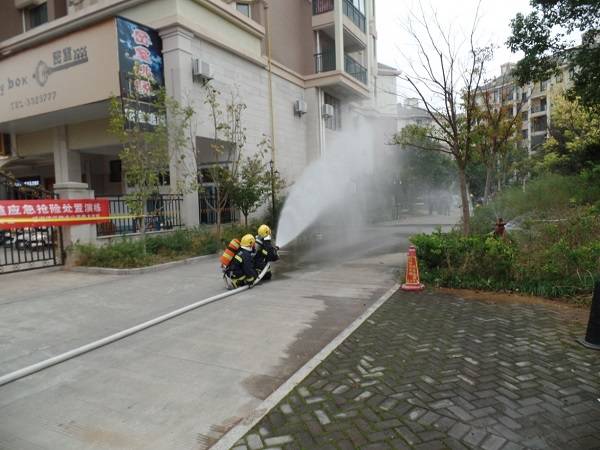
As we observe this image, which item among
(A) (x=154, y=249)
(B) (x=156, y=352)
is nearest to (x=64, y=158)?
(A) (x=154, y=249)

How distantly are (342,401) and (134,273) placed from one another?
775 cm

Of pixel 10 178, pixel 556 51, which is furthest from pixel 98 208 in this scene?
pixel 556 51

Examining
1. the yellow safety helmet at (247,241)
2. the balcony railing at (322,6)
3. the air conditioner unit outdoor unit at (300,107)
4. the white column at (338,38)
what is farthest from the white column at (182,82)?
the balcony railing at (322,6)

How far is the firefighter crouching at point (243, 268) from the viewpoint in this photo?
7594mm

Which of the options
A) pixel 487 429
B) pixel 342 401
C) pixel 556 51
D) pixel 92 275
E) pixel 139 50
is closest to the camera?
pixel 487 429

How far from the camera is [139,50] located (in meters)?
13.5

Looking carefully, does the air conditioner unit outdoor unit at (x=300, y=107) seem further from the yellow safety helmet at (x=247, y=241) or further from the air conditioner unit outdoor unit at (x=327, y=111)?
the yellow safety helmet at (x=247, y=241)

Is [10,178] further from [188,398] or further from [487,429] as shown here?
[487,429]

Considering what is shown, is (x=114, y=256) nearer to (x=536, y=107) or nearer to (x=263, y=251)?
(x=263, y=251)

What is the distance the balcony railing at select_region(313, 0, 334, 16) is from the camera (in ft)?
72.9

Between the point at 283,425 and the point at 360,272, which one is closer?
the point at 283,425

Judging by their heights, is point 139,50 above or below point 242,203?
above

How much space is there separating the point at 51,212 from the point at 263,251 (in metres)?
5.82

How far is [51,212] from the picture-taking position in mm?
10117
